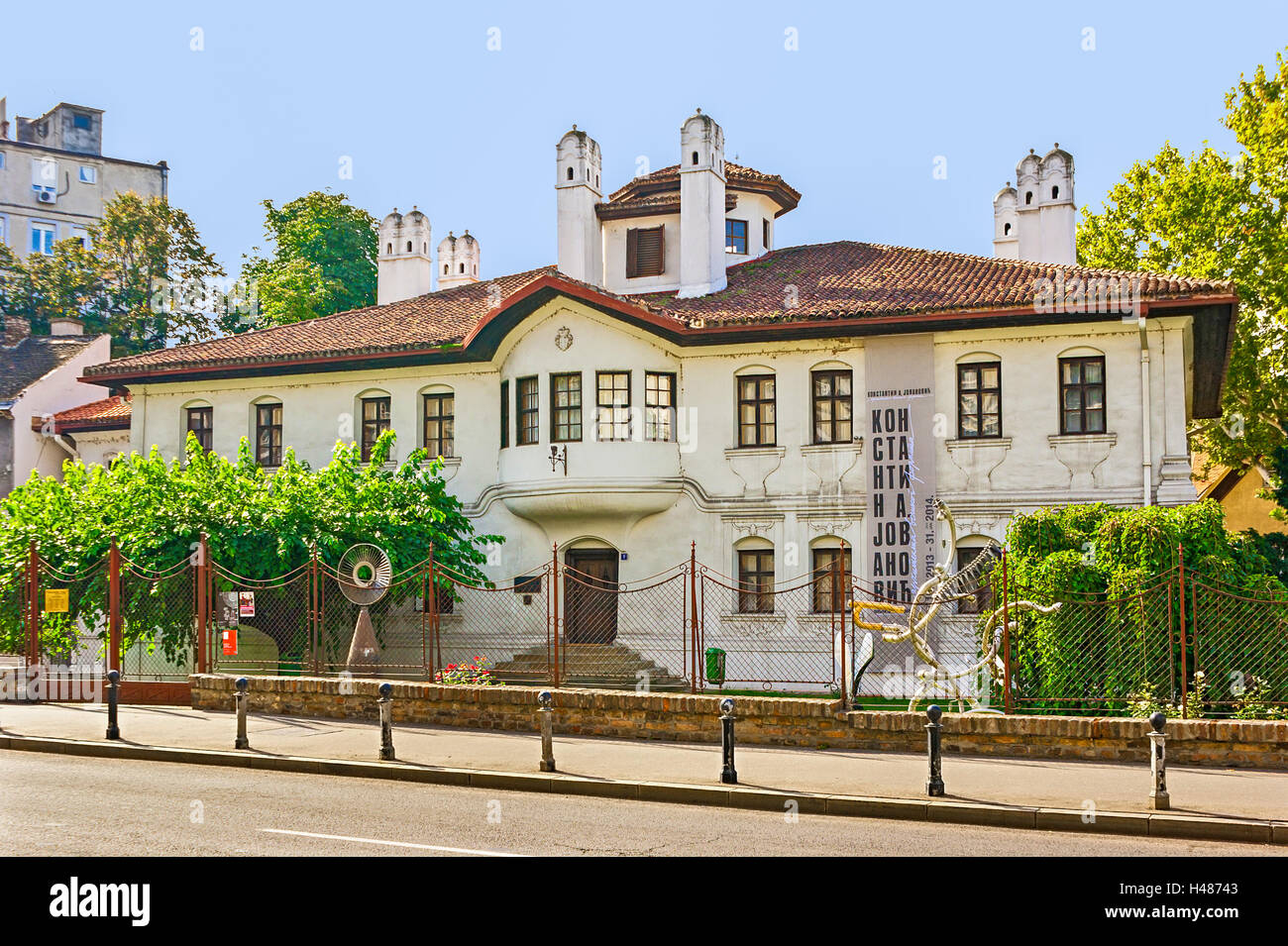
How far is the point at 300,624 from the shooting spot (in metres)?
21.3

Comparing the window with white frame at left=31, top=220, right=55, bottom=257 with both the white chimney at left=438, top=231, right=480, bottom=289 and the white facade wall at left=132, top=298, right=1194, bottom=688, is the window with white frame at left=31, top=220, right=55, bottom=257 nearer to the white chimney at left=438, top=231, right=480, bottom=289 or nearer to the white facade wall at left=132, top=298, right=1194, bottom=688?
the white chimney at left=438, top=231, right=480, bottom=289

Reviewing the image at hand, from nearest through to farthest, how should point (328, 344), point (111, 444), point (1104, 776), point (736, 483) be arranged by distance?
point (1104, 776)
point (736, 483)
point (328, 344)
point (111, 444)

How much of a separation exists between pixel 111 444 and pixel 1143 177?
29.7m

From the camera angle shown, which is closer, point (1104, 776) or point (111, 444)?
point (1104, 776)

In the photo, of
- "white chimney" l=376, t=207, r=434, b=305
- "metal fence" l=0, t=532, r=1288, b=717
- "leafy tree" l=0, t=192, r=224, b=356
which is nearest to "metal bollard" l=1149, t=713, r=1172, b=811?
"metal fence" l=0, t=532, r=1288, b=717

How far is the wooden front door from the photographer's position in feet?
88.0

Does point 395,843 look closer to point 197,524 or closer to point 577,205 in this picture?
point 197,524

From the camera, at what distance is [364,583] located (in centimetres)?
2234

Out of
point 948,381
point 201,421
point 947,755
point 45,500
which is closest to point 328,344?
point 201,421

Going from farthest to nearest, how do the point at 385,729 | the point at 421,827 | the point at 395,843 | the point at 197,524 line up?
the point at 197,524
the point at 385,729
the point at 421,827
the point at 395,843

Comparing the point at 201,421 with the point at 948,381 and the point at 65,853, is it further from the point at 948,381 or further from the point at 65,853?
the point at 65,853

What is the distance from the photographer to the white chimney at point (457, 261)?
39.8m

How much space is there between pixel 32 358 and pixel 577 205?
905 inches
